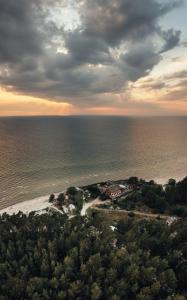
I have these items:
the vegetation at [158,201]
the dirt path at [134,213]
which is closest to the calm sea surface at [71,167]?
the dirt path at [134,213]

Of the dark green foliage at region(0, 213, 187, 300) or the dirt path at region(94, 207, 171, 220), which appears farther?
the dirt path at region(94, 207, 171, 220)

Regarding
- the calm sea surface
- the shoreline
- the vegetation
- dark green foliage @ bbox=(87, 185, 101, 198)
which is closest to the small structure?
dark green foliage @ bbox=(87, 185, 101, 198)

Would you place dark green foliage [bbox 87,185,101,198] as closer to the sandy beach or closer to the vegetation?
the vegetation

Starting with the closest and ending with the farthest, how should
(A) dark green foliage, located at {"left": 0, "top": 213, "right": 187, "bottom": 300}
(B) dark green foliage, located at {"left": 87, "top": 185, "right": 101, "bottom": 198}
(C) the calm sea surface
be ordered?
(A) dark green foliage, located at {"left": 0, "top": 213, "right": 187, "bottom": 300} < (B) dark green foliage, located at {"left": 87, "top": 185, "right": 101, "bottom": 198} < (C) the calm sea surface

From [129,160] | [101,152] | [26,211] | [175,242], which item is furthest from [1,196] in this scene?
[101,152]

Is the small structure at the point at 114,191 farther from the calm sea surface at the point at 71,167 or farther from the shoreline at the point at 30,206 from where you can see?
the calm sea surface at the point at 71,167

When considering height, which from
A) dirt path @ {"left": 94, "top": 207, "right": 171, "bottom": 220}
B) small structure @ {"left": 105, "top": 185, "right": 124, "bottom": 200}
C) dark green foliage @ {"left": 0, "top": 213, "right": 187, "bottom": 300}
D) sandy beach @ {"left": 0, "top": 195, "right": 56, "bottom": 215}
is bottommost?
sandy beach @ {"left": 0, "top": 195, "right": 56, "bottom": 215}

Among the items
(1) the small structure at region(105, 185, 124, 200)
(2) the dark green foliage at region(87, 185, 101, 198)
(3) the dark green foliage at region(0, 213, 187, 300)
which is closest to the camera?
(3) the dark green foliage at region(0, 213, 187, 300)

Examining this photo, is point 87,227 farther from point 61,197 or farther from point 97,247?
point 61,197

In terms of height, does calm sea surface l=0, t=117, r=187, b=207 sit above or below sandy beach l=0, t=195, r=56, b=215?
above
